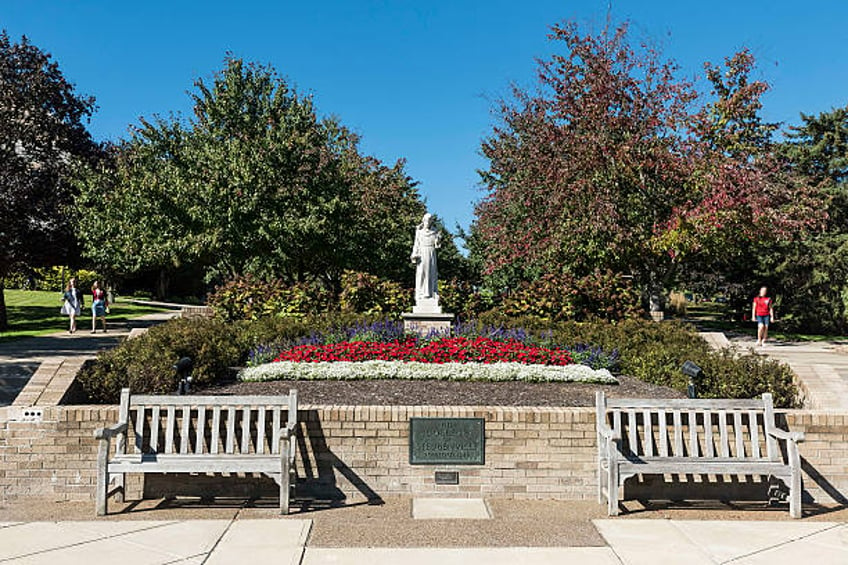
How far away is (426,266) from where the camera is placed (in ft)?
44.5

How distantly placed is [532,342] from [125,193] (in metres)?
15.9

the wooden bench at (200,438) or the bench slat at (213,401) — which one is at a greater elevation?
the bench slat at (213,401)

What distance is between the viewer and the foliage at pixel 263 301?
15109 millimetres

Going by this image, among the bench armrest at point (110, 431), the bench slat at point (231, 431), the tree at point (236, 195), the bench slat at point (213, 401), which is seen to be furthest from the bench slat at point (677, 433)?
the tree at point (236, 195)

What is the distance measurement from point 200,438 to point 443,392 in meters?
3.18

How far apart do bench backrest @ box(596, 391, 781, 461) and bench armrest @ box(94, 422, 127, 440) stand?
4268mm

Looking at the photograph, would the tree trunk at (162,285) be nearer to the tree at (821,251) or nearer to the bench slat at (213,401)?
the tree at (821,251)

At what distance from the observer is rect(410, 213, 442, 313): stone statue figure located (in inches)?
528

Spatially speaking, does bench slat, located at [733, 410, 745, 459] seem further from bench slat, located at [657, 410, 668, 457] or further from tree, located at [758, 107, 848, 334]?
tree, located at [758, 107, 848, 334]

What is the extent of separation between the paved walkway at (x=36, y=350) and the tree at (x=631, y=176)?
12128 millimetres

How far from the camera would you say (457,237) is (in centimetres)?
3425

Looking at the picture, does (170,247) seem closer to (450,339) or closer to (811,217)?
(450,339)

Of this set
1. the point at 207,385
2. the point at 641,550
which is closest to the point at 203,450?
the point at 207,385

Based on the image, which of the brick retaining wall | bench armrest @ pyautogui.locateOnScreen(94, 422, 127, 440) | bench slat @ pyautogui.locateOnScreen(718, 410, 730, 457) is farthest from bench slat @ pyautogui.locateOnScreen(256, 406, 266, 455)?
bench slat @ pyautogui.locateOnScreen(718, 410, 730, 457)
